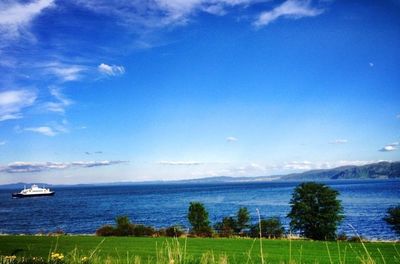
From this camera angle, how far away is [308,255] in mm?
23922

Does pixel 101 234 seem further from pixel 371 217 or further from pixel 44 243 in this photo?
pixel 371 217

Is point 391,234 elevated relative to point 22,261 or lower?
lower

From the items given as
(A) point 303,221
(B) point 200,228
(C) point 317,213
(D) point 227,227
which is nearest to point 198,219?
(B) point 200,228

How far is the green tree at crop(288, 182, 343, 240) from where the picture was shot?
39531 mm

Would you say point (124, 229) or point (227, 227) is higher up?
point (124, 229)

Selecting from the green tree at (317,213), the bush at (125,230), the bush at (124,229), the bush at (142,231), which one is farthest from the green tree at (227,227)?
the bush at (124,229)

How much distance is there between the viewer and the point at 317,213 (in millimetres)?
39719

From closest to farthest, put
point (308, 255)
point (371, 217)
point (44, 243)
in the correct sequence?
point (308, 255)
point (44, 243)
point (371, 217)

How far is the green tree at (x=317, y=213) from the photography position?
130 feet

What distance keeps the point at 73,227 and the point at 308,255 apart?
48.1 m

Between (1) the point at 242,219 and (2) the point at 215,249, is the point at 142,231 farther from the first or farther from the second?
(2) the point at 215,249

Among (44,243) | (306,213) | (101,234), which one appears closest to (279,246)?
(306,213)

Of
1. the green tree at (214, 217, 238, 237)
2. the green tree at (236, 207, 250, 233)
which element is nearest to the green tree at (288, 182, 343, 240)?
the green tree at (236, 207, 250, 233)

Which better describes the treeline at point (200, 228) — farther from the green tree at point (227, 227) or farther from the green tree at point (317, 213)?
the green tree at point (317, 213)
